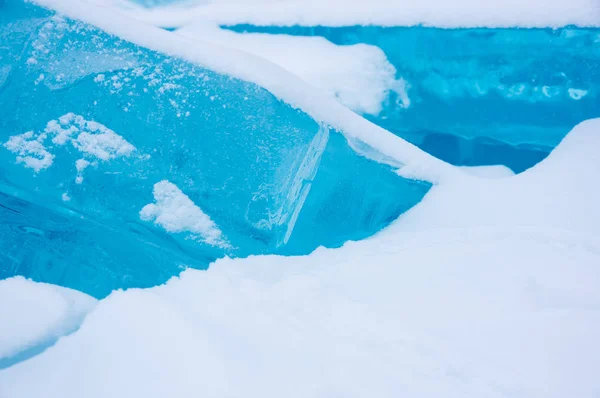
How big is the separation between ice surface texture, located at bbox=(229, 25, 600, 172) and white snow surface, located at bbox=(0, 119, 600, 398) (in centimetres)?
71

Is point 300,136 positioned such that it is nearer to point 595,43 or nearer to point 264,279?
point 264,279

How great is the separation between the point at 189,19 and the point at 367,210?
1.86 meters

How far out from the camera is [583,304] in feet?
2.51

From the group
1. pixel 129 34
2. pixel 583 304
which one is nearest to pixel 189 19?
pixel 129 34

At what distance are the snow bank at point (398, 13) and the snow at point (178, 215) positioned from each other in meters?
1.31

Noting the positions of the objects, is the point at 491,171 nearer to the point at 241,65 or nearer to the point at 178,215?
the point at 241,65

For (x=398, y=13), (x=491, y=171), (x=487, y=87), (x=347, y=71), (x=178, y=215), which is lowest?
(x=178, y=215)

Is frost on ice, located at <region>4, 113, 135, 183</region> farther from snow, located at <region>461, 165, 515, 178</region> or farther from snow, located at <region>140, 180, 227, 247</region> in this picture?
snow, located at <region>461, 165, 515, 178</region>

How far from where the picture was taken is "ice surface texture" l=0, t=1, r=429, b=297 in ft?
3.43

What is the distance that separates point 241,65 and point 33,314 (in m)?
0.78

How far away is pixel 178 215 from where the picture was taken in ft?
3.40

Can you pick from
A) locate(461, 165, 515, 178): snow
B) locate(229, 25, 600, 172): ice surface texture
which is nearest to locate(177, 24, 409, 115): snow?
locate(229, 25, 600, 172): ice surface texture

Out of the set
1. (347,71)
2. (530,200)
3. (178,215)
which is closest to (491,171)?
(530,200)

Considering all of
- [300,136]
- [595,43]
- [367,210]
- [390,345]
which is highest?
[595,43]
